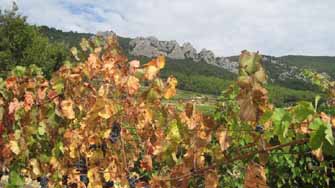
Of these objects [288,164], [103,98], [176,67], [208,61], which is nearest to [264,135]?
[103,98]

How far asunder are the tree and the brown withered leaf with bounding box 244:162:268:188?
30.1 meters

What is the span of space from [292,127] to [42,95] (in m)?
2.00

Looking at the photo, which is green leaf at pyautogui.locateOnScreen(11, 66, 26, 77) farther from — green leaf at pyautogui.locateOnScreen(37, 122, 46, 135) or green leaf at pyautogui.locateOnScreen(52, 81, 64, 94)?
green leaf at pyautogui.locateOnScreen(37, 122, 46, 135)

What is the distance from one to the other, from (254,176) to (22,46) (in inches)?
1267

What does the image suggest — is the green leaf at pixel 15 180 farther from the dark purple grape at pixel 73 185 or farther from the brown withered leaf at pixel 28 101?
the dark purple grape at pixel 73 185

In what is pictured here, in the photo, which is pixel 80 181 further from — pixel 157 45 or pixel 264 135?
pixel 157 45

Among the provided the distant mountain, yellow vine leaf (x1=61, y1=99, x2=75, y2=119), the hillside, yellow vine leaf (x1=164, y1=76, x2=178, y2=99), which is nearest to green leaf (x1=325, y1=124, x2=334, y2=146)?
yellow vine leaf (x1=164, y1=76, x2=178, y2=99)

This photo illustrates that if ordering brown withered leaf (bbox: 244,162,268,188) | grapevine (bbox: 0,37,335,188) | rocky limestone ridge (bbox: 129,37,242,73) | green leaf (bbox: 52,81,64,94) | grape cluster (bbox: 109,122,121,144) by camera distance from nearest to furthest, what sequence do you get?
brown withered leaf (bbox: 244,162,268,188), grapevine (bbox: 0,37,335,188), green leaf (bbox: 52,81,64,94), grape cluster (bbox: 109,122,121,144), rocky limestone ridge (bbox: 129,37,242,73)

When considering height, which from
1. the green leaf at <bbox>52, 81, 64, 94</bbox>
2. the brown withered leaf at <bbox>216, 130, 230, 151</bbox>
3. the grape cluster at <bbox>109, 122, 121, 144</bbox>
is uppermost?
the green leaf at <bbox>52, 81, 64, 94</bbox>

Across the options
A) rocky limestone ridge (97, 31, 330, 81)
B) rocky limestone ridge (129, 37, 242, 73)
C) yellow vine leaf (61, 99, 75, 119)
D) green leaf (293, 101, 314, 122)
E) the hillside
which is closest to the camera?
green leaf (293, 101, 314, 122)

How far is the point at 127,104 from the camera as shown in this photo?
346cm

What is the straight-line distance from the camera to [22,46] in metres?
32.7

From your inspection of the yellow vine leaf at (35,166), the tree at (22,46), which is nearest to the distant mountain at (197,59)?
the tree at (22,46)

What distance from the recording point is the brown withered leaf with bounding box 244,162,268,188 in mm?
2029
